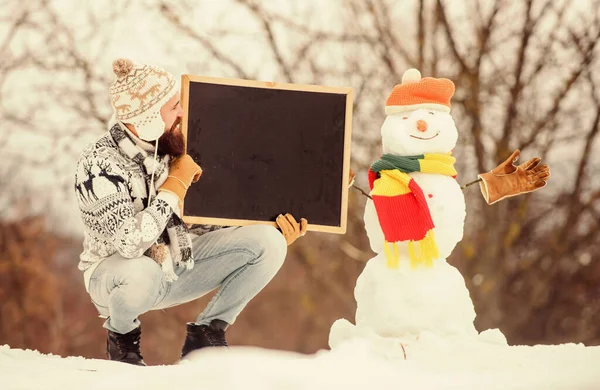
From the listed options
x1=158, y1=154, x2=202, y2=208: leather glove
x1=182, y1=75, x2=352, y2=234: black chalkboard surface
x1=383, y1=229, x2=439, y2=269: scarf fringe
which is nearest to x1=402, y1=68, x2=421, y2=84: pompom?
x1=182, y1=75, x2=352, y2=234: black chalkboard surface

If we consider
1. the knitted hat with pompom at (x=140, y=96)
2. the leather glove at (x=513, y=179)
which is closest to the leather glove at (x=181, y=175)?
the knitted hat with pompom at (x=140, y=96)

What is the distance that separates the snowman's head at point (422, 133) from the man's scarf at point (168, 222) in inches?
31.8

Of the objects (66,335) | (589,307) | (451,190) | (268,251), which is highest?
(451,190)

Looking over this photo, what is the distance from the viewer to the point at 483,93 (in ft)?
15.2

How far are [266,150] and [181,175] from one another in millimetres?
362

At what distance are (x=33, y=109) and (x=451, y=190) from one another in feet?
9.04

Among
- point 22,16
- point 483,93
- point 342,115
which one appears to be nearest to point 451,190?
point 342,115

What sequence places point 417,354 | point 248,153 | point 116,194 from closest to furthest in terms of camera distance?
point 116,194 < point 417,354 < point 248,153

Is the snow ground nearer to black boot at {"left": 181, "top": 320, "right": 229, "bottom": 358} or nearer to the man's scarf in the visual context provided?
black boot at {"left": 181, "top": 320, "right": 229, "bottom": 358}

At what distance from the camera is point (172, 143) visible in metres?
2.44

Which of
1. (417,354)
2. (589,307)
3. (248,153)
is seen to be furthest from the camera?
(589,307)

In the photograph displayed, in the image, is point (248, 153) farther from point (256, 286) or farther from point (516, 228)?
point (516, 228)

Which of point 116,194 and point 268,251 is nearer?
point 116,194

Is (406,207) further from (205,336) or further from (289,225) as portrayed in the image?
(205,336)
